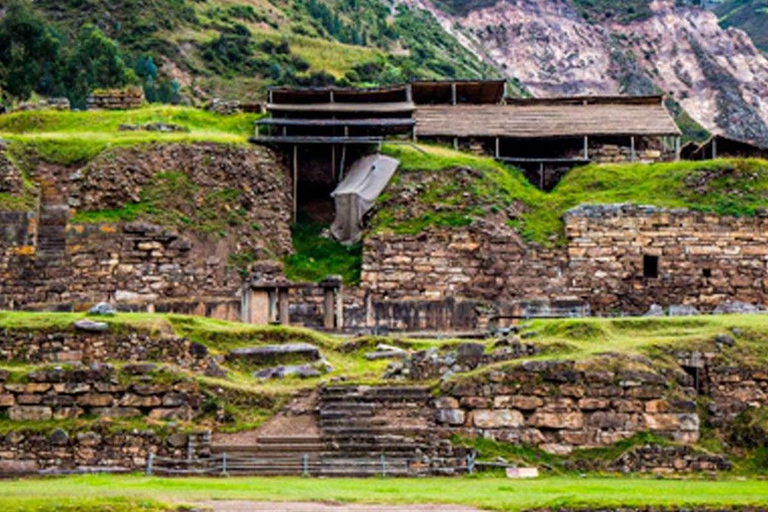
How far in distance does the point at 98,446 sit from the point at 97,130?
75.1 feet

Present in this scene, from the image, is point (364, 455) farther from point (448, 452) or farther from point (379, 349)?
point (379, 349)

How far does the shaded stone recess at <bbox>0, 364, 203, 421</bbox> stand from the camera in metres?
24.0

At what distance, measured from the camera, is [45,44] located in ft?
211

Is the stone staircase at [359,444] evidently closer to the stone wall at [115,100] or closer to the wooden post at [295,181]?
the wooden post at [295,181]

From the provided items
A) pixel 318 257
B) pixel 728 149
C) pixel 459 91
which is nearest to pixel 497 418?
pixel 318 257

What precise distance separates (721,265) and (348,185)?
1195cm

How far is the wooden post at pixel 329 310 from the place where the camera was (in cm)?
3666

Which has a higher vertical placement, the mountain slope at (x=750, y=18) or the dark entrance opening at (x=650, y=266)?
the mountain slope at (x=750, y=18)

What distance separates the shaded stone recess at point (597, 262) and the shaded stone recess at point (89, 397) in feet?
48.5

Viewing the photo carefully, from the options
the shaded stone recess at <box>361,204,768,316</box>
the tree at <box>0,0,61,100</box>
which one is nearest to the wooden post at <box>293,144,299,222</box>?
the shaded stone recess at <box>361,204,768,316</box>

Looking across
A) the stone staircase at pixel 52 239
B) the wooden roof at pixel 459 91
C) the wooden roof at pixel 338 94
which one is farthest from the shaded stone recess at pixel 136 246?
the wooden roof at pixel 459 91

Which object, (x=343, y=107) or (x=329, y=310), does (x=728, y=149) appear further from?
(x=329, y=310)

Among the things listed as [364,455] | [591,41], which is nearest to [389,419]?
[364,455]

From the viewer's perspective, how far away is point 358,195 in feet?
135
